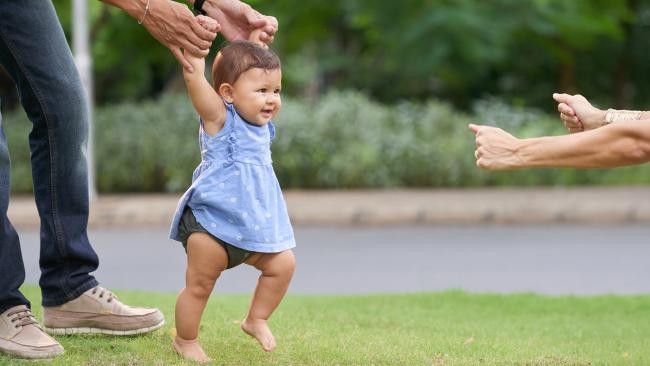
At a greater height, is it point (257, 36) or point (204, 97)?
point (257, 36)

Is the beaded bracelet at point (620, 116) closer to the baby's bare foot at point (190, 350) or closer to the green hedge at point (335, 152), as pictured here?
the baby's bare foot at point (190, 350)

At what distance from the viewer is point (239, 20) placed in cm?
413

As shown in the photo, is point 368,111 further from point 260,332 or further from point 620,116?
point 260,332

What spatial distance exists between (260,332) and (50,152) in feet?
3.60

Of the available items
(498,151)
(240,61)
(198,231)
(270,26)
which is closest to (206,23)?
(240,61)

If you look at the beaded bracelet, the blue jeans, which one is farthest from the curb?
the beaded bracelet

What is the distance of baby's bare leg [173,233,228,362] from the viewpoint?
12.2 feet

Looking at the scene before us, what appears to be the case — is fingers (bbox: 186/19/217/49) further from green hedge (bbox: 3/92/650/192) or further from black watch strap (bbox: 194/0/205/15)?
green hedge (bbox: 3/92/650/192)


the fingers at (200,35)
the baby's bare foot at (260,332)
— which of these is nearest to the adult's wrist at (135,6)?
the fingers at (200,35)

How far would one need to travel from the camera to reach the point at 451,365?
3.99m

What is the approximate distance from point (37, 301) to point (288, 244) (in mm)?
2057

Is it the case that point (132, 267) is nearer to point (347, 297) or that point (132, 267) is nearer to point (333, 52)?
point (347, 297)

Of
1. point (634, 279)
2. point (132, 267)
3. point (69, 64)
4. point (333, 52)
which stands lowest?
point (132, 267)

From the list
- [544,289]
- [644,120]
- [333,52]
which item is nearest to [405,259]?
[544,289]
